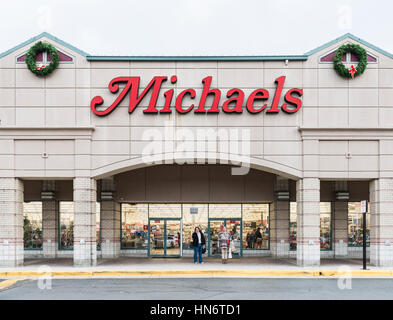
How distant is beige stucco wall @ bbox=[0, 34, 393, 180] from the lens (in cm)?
2119

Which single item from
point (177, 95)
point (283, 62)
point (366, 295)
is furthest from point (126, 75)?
point (366, 295)

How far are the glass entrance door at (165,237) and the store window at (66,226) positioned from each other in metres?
3.91

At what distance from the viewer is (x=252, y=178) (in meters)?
25.0

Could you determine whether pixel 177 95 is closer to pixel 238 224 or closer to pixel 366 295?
pixel 238 224

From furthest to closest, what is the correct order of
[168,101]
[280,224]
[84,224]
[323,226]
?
[323,226]
[280,224]
[168,101]
[84,224]

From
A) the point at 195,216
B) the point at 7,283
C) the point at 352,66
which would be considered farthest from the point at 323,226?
the point at 7,283

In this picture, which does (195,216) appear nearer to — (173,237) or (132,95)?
(173,237)

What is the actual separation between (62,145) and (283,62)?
9.98m

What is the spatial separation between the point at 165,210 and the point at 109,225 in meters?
2.86

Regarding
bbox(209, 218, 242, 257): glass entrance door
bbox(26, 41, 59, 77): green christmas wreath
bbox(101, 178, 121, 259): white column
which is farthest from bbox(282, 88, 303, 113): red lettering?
bbox(26, 41, 59, 77): green christmas wreath

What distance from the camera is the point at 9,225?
2100 centimetres

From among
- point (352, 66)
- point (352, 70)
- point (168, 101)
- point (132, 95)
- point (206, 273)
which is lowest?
point (206, 273)

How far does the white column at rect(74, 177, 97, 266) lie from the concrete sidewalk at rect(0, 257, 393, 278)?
1.59ft

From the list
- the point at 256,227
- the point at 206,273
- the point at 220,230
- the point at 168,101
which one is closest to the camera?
the point at 206,273
